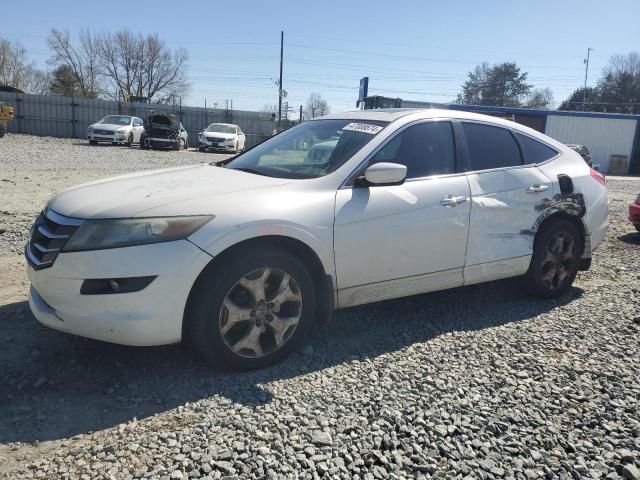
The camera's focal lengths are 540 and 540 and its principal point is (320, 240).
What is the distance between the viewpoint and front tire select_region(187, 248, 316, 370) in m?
3.10

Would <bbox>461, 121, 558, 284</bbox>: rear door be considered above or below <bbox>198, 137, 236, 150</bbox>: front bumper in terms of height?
below

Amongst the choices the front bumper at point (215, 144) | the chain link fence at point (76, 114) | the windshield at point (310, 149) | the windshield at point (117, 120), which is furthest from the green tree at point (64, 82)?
the windshield at point (310, 149)

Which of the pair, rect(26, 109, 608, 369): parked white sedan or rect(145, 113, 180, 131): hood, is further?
rect(145, 113, 180, 131): hood

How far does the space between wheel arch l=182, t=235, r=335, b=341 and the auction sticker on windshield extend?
3.69ft

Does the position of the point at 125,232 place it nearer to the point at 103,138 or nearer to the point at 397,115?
the point at 397,115

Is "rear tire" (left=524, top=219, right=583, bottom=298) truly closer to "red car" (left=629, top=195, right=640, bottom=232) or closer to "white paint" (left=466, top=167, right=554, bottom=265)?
"white paint" (left=466, top=167, right=554, bottom=265)

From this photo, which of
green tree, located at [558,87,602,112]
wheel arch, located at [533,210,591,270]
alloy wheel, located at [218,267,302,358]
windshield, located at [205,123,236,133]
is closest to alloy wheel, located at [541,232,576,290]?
wheel arch, located at [533,210,591,270]

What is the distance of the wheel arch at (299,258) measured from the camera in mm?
3121

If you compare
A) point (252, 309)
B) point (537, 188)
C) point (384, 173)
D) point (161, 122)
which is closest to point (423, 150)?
point (384, 173)

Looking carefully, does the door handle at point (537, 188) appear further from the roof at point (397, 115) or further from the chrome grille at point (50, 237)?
→ the chrome grille at point (50, 237)

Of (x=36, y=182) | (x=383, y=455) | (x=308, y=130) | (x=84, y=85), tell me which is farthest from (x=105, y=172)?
(x=84, y=85)

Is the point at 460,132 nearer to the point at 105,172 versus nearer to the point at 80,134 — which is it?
the point at 105,172

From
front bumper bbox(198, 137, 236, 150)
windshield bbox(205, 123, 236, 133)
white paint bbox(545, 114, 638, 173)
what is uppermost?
white paint bbox(545, 114, 638, 173)

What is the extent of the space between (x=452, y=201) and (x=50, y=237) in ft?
8.93
